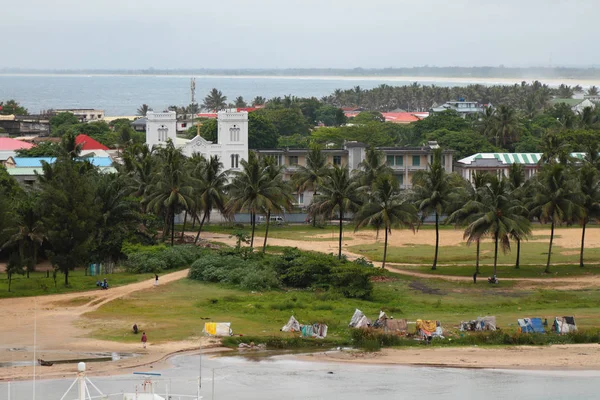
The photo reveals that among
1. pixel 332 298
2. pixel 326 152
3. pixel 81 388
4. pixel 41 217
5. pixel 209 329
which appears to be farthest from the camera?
pixel 326 152

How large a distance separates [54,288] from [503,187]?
24199 mm

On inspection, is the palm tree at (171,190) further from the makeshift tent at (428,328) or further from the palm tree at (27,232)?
the makeshift tent at (428,328)

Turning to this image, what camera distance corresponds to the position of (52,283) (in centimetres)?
5375

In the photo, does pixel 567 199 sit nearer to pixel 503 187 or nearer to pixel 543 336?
pixel 503 187

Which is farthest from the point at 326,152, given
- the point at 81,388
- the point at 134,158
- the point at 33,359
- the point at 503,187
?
the point at 81,388

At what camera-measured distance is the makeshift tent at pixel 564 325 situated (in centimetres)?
4262

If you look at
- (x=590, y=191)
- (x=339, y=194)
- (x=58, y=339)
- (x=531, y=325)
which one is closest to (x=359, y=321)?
(x=531, y=325)

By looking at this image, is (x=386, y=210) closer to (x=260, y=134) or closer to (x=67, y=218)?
(x=67, y=218)

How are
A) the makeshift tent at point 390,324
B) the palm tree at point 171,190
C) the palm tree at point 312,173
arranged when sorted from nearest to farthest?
the makeshift tent at point 390,324 < the palm tree at point 171,190 < the palm tree at point 312,173

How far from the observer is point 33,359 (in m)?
38.6

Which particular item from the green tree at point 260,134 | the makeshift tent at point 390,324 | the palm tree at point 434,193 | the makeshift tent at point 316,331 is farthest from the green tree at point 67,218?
the green tree at point 260,134

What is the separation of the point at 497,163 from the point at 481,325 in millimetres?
52910

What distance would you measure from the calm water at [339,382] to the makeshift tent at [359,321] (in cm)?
415

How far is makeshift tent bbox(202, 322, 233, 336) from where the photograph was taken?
41844 millimetres
